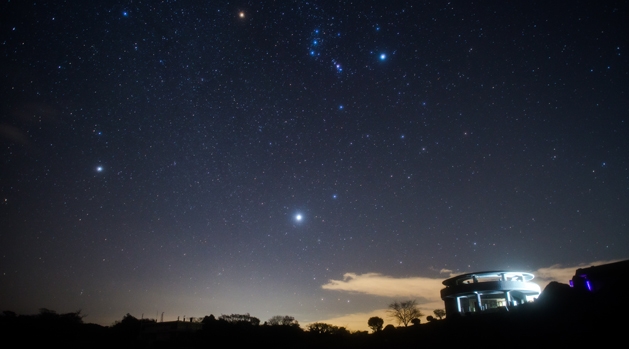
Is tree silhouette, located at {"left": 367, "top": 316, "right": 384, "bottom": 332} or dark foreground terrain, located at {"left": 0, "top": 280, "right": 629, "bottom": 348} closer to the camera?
dark foreground terrain, located at {"left": 0, "top": 280, "right": 629, "bottom": 348}

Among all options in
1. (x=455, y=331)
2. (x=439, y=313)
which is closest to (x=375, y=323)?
(x=439, y=313)

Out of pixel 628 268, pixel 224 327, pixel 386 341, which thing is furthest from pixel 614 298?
pixel 224 327

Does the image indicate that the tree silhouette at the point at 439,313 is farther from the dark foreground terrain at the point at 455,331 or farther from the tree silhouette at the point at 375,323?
the dark foreground terrain at the point at 455,331

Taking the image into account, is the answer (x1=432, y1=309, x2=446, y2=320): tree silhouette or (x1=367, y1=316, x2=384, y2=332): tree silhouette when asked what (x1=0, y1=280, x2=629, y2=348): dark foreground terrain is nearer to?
(x1=367, y1=316, x2=384, y2=332): tree silhouette

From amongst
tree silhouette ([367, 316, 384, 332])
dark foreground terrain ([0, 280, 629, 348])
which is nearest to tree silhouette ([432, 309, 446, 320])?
tree silhouette ([367, 316, 384, 332])

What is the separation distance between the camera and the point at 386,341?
23.8 meters

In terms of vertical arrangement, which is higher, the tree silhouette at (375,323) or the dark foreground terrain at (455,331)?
the dark foreground terrain at (455,331)

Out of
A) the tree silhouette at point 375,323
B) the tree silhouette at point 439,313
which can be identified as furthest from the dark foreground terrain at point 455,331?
the tree silhouette at point 439,313

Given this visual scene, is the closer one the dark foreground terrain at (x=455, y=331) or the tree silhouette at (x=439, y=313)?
the dark foreground terrain at (x=455, y=331)

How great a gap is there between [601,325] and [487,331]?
20.0 ft

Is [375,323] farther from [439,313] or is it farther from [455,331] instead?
[455,331]

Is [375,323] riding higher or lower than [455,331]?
lower

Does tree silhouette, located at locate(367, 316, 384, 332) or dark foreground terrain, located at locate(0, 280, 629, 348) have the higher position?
dark foreground terrain, located at locate(0, 280, 629, 348)

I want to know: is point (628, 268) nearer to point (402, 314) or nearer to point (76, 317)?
point (402, 314)
